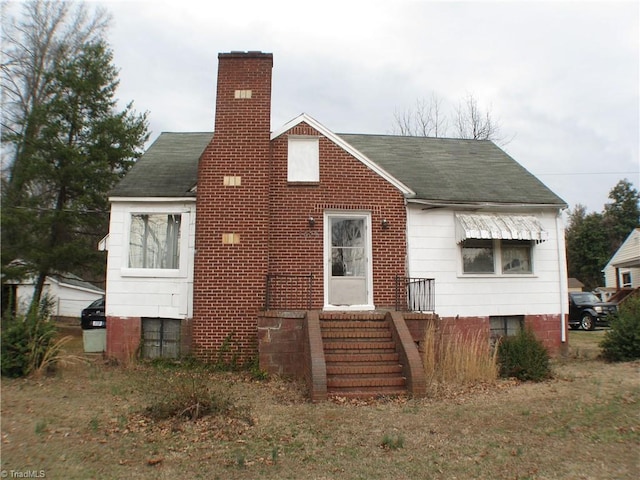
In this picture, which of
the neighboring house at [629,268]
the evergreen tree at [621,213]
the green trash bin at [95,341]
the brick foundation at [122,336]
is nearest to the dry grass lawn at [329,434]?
the brick foundation at [122,336]

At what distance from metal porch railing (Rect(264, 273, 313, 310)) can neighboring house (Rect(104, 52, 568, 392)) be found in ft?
0.07

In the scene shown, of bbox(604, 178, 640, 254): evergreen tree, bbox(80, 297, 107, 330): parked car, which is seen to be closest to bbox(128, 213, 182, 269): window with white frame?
bbox(80, 297, 107, 330): parked car

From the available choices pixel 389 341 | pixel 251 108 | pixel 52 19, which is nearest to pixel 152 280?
pixel 251 108

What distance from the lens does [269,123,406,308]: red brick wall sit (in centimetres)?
1041

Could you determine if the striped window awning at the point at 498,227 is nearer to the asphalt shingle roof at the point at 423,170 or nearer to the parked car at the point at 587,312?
the asphalt shingle roof at the point at 423,170

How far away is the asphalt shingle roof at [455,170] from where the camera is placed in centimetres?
1146

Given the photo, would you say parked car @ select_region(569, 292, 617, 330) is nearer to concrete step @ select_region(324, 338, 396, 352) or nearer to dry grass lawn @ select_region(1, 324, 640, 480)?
dry grass lawn @ select_region(1, 324, 640, 480)

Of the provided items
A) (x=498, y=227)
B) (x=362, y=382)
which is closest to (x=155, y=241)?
(x=362, y=382)

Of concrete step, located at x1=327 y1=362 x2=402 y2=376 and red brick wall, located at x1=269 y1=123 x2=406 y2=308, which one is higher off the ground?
red brick wall, located at x1=269 y1=123 x2=406 y2=308

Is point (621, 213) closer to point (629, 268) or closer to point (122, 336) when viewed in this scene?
point (629, 268)

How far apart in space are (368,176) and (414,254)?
206 centimetres

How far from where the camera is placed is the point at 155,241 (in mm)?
→ 10656

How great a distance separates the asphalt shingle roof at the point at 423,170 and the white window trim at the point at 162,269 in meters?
Result: 0.39

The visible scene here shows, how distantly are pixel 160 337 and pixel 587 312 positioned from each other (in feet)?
56.0
